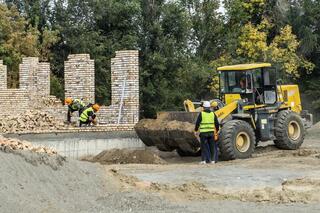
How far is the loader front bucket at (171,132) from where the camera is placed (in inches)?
637

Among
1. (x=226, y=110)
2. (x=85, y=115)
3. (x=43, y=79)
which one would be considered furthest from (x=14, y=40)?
(x=226, y=110)

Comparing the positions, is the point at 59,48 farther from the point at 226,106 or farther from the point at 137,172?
the point at 137,172

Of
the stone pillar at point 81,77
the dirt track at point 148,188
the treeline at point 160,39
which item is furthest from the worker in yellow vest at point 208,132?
the treeline at point 160,39

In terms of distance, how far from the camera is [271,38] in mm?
33719

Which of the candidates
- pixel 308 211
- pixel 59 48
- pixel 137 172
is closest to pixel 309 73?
pixel 59 48

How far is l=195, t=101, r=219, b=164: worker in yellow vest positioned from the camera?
50.4ft

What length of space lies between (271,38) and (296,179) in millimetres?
22747

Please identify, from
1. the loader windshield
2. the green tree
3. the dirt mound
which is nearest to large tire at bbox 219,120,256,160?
the loader windshield

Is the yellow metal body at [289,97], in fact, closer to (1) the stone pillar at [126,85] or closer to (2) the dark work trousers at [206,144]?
(2) the dark work trousers at [206,144]

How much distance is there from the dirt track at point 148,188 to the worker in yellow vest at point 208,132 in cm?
165

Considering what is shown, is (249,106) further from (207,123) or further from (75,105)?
(75,105)

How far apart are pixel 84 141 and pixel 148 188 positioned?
7126mm

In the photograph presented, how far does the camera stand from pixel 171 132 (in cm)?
1634

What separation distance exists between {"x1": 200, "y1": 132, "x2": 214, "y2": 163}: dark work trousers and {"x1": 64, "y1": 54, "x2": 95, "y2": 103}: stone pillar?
6.67 meters
